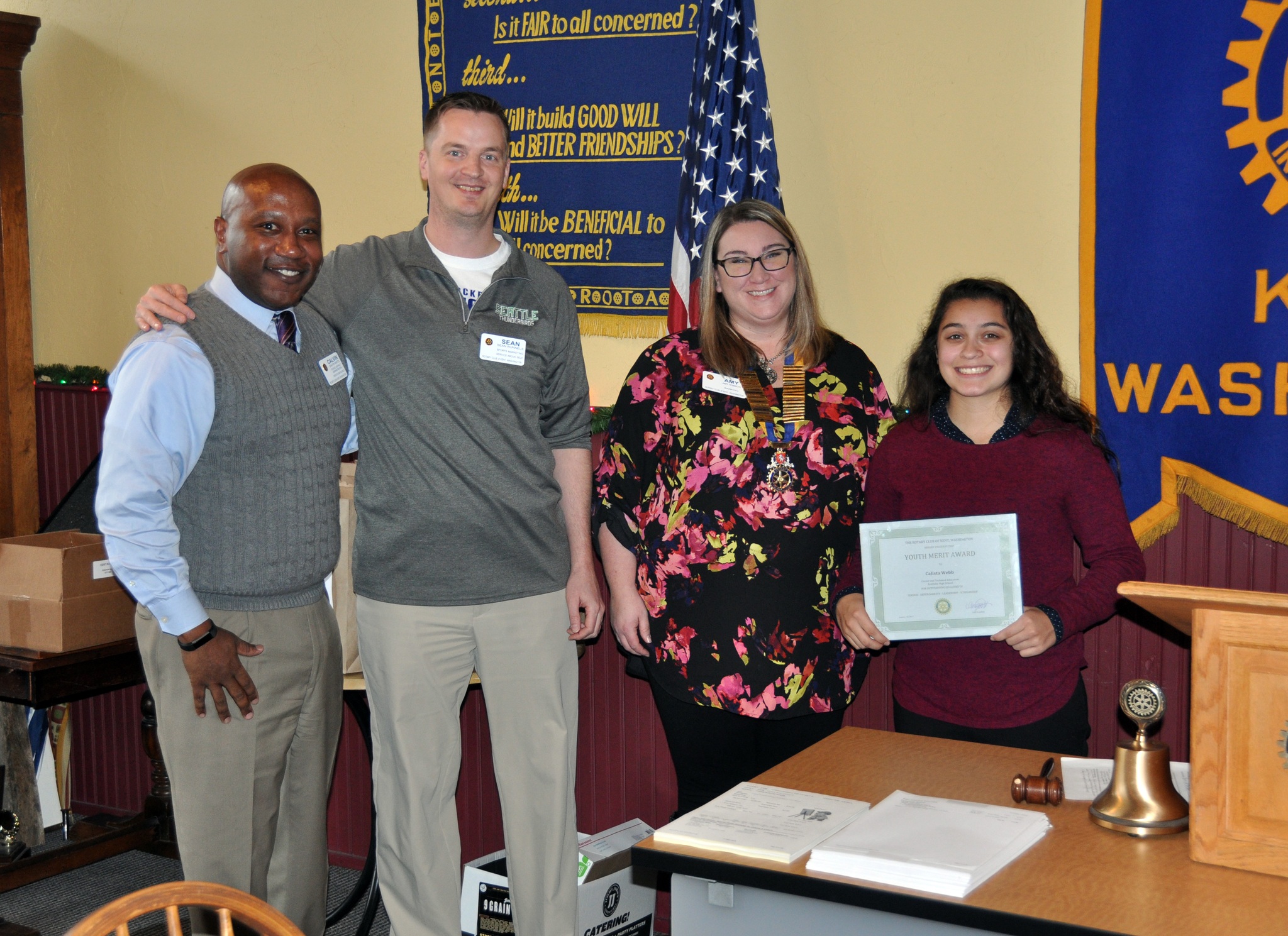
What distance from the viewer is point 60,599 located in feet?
10.4

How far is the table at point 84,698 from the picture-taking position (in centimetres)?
322

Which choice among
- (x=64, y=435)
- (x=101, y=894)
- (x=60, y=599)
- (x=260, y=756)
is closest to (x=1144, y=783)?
(x=260, y=756)

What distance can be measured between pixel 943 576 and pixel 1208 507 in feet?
2.91

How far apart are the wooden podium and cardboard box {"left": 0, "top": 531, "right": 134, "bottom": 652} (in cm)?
273

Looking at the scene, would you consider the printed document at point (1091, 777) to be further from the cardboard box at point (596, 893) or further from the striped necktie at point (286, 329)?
the striped necktie at point (286, 329)

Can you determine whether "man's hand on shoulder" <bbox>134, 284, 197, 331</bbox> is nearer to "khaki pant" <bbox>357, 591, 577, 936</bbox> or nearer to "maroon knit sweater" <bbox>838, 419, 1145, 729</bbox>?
"khaki pant" <bbox>357, 591, 577, 936</bbox>

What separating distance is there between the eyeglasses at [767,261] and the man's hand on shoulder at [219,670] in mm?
1298

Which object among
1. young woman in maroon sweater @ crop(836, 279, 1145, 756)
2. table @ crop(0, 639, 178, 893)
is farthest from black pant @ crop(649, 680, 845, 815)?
table @ crop(0, 639, 178, 893)

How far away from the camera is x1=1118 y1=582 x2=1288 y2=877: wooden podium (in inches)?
62.2

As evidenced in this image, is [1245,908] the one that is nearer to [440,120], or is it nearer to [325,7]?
[440,120]

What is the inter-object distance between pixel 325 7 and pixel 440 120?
1.57m

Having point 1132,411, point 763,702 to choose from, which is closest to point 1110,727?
point 1132,411

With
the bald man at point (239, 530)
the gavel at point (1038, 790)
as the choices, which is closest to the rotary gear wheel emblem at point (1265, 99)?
the gavel at point (1038, 790)

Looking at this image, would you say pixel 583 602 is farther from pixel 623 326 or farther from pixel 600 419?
pixel 623 326
